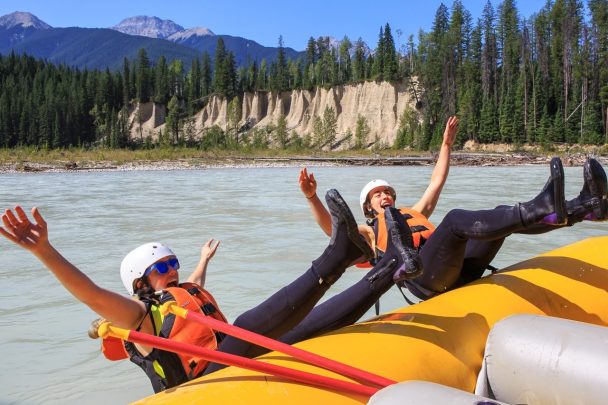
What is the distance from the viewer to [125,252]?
6.99 m

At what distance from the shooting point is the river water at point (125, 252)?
3.45m

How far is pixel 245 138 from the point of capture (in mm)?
54250

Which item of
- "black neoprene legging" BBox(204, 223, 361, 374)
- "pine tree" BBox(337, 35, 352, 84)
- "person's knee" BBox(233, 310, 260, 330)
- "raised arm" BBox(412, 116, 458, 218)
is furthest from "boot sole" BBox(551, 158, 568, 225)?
"pine tree" BBox(337, 35, 352, 84)

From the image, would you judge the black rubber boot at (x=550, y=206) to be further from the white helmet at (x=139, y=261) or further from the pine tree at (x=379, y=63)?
the pine tree at (x=379, y=63)

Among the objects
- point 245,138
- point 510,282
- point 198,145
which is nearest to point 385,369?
point 510,282

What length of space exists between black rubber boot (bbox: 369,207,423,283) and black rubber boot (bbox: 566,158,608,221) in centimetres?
77

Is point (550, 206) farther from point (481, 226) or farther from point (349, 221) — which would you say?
point (349, 221)

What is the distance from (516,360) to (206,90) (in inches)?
2778

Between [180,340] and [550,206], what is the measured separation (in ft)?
5.42

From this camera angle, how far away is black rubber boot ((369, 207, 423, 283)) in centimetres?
231

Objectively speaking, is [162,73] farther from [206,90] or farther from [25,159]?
[25,159]

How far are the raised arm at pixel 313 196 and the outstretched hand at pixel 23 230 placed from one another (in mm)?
1385

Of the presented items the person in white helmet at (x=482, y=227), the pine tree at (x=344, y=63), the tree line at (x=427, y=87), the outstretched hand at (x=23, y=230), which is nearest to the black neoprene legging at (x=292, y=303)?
the person in white helmet at (x=482, y=227)

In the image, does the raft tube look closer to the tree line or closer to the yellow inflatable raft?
the yellow inflatable raft
